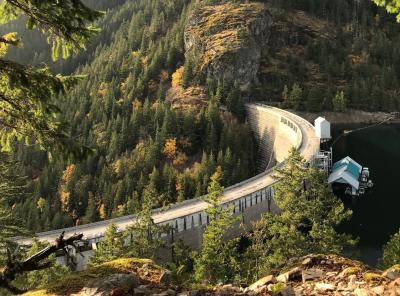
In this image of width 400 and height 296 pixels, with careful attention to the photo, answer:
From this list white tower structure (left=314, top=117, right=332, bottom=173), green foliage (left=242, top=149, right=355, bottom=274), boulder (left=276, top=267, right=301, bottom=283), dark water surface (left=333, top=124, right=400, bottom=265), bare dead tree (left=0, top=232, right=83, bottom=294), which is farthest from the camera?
white tower structure (left=314, top=117, right=332, bottom=173)

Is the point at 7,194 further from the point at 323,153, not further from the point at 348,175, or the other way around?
the point at 323,153

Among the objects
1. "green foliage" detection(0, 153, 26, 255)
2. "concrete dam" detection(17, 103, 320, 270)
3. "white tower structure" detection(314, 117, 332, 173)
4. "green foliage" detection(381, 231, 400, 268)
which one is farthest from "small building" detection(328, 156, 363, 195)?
"green foliage" detection(0, 153, 26, 255)

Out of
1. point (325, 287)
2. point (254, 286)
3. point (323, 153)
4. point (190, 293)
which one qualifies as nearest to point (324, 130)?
point (323, 153)

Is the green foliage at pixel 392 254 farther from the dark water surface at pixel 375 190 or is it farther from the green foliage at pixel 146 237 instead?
the green foliage at pixel 146 237

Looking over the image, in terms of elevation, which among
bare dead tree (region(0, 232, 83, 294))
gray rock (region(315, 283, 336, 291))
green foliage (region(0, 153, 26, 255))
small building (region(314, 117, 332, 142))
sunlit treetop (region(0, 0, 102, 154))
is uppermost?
sunlit treetop (region(0, 0, 102, 154))

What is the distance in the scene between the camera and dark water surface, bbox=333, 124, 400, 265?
84913 mm

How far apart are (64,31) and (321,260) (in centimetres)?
1391

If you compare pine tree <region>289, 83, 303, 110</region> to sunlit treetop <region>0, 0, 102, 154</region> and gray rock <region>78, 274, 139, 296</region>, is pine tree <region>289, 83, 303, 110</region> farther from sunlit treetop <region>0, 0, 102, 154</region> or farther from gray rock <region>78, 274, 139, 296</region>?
gray rock <region>78, 274, 139, 296</region>

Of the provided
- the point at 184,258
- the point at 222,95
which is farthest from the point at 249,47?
the point at 184,258

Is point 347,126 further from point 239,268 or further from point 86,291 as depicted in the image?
point 86,291

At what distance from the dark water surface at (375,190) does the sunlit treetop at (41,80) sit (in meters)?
69.9

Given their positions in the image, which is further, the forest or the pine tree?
the pine tree

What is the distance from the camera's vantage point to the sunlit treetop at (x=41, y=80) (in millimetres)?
14438

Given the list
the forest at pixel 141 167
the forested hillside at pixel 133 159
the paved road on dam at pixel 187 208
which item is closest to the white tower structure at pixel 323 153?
the paved road on dam at pixel 187 208
